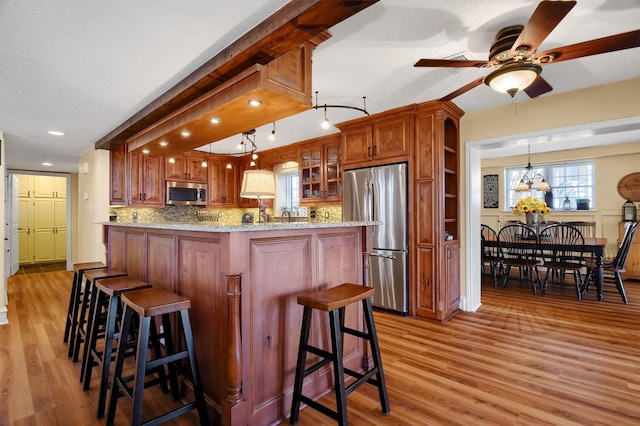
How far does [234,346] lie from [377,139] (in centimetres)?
302

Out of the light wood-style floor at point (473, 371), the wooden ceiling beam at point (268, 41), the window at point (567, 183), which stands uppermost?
the wooden ceiling beam at point (268, 41)

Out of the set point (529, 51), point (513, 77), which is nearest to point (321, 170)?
point (513, 77)

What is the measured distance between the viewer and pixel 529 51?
1.83 meters

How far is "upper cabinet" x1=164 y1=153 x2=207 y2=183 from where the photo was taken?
17.9 ft

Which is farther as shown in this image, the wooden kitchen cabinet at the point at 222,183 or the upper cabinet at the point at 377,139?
the wooden kitchen cabinet at the point at 222,183

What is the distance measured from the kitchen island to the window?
566cm

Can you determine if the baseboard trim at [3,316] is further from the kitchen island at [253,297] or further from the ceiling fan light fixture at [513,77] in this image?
the ceiling fan light fixture at [513,77]

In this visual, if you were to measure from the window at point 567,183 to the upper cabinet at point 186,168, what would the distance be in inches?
239

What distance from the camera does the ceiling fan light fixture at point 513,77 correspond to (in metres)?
1.93

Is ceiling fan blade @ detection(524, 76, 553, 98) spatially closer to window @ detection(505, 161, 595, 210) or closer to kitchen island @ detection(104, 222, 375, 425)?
kitchen island @ detection(104, 222, 375, 425)

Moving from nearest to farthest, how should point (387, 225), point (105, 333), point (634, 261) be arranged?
point (105, 333)
point (387, 225)
point (634, 261)

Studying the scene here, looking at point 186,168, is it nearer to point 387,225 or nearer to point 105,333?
point 387,225

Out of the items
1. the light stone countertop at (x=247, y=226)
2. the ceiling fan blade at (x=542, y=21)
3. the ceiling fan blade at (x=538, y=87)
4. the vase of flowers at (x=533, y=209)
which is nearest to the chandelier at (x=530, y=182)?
the vase of flowers at (x=533, y=209)

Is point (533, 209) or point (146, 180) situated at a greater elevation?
point (146, 180)
